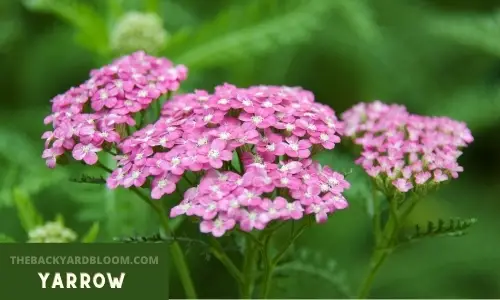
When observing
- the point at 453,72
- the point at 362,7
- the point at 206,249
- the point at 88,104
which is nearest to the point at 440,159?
the point at 206,249

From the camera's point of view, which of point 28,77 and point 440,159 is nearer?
point 440,159

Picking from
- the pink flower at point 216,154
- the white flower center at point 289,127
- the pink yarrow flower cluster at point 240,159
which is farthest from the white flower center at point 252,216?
the white flower center at point 289,127

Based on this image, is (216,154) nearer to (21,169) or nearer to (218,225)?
(218,225)

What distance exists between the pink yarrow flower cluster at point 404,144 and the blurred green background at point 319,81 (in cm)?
16

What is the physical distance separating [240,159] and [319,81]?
149cm

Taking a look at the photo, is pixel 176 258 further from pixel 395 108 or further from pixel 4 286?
pixel 395 108

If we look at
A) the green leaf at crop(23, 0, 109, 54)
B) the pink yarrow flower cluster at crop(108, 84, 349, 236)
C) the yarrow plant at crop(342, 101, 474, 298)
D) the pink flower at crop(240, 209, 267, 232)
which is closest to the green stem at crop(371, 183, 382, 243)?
the yarrow plant at crop(342, 101, 474, 298)

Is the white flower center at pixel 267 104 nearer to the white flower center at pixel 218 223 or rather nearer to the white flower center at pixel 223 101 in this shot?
the white flower center at pixel 223 101

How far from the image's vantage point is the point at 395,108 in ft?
5.53

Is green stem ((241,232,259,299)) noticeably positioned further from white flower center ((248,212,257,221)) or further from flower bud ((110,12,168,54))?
flower bud ((110,12,168,54))

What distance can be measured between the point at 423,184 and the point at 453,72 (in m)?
1.49

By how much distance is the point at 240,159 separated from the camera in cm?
132

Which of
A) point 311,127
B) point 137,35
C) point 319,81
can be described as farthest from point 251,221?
point 319,81

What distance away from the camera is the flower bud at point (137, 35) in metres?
2.02
